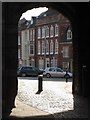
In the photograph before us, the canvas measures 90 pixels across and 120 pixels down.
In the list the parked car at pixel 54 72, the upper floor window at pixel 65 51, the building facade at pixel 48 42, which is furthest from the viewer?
the building facade at pixel 48 42

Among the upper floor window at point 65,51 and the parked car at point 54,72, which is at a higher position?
the upper floor window at point 65,51

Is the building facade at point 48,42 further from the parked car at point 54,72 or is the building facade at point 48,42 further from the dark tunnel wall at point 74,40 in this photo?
the dark tunnel wall at point 74,40

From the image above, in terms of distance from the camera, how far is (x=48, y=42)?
6656 cm

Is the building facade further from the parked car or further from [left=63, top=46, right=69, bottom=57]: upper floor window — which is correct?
the parked car

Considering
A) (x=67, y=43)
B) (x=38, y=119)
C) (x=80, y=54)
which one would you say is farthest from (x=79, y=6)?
(x=67, y=43)

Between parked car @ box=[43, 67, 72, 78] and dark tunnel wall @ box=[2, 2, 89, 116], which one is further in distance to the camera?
parked car @ box=[43, 67, 72, 78]

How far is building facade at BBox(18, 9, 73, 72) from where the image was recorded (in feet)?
199

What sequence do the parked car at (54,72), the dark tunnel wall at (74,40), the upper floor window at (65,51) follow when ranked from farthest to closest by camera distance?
the upper floor window at (65,51)
the parked car at (54,72)
the dark tunnel wall at (74,40)

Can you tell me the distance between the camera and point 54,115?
12.5m

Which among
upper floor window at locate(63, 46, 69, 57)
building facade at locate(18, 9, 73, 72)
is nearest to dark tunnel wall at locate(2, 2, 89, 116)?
building facade at locate(18, 9, 73, 72)

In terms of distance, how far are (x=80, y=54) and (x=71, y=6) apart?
100 inches

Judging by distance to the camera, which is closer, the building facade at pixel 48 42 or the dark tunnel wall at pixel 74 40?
the dark tunnel wall at pixel 74 40

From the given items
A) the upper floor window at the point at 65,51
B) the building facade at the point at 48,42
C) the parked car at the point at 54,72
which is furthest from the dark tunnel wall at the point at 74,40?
the upper floor window at the point at 65,51

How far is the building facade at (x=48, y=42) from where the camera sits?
60.6 metres
